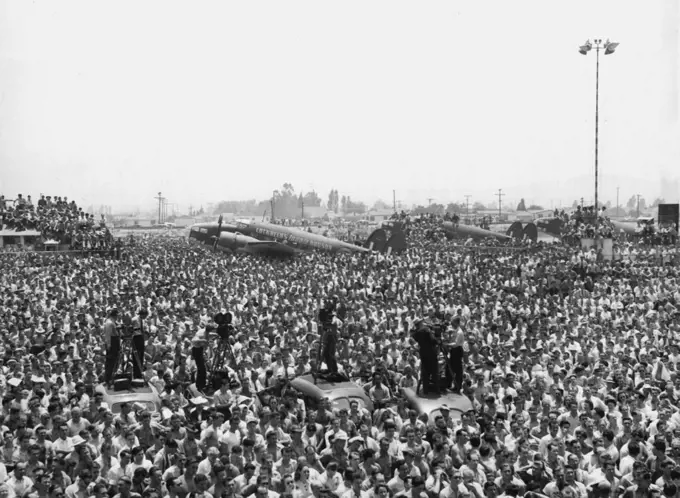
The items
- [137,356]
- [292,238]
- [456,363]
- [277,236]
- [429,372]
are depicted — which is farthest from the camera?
[277,236]

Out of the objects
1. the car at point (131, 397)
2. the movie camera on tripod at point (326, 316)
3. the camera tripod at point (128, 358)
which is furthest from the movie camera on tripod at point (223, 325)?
the car at point (131, 397)

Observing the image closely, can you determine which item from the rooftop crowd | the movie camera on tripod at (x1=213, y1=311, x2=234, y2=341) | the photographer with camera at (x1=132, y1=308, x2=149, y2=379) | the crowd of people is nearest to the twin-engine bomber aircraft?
the crowd of people

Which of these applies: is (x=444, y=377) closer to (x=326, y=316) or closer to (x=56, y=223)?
(x=326, y=316)

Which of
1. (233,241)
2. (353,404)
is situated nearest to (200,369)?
(353,404)

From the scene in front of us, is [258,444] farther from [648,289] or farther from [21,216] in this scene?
[21,216]

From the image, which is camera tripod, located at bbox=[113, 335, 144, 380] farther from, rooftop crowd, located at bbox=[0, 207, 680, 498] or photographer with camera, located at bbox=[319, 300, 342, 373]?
photographer with camera, located at bbox=[319, 300, 342, 373]

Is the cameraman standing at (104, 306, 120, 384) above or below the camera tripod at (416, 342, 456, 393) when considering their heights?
above
